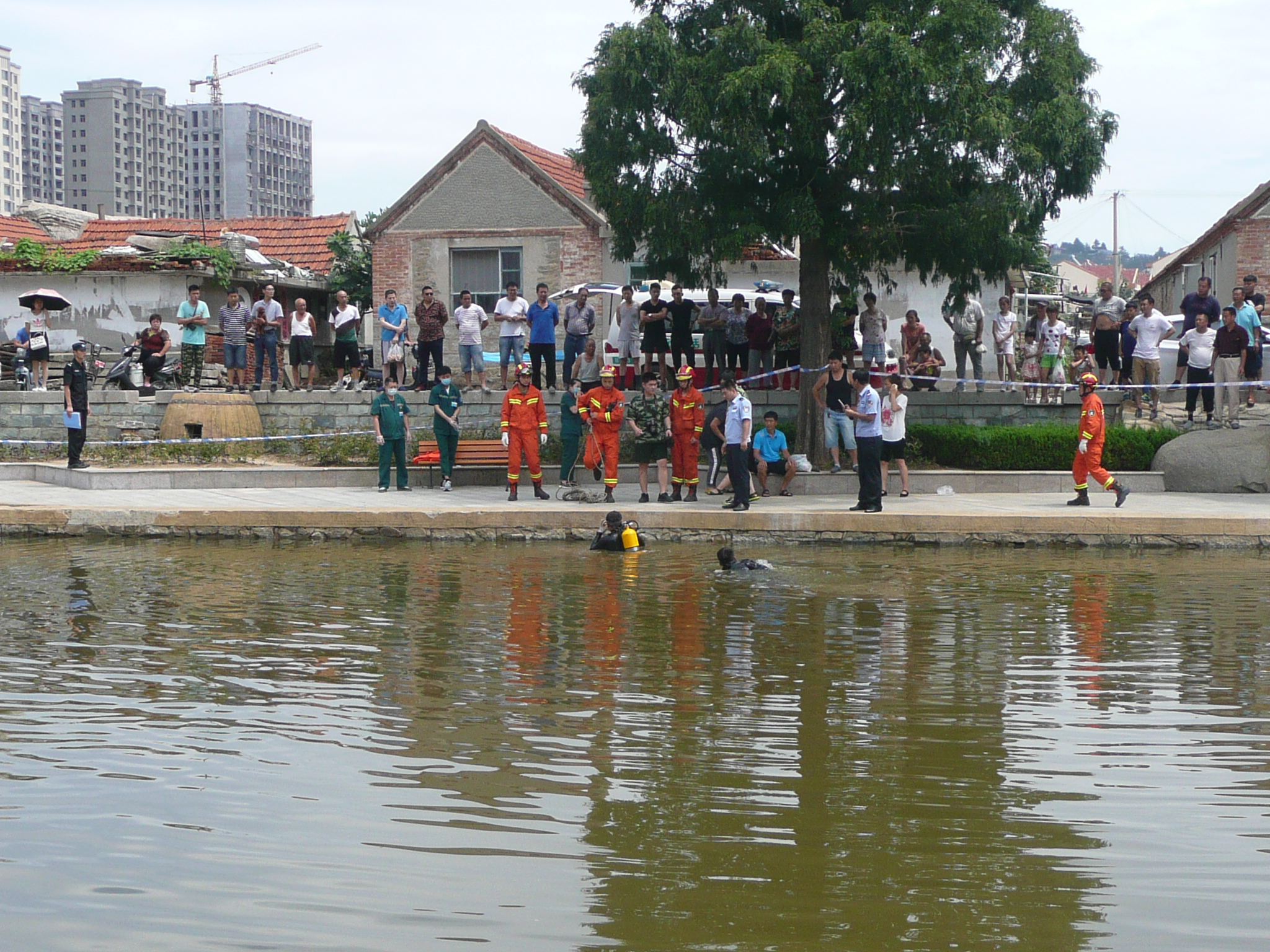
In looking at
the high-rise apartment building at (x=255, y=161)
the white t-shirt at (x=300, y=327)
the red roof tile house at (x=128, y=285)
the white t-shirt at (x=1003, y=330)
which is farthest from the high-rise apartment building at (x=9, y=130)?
the white t-shirt at (x=1003, y=330)

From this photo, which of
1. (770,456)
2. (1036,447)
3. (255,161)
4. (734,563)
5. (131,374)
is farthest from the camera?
Result: (255,161)

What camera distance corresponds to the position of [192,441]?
20.1 metres

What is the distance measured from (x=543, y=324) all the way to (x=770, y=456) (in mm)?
4933

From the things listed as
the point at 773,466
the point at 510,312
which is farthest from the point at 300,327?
the point at 773,466

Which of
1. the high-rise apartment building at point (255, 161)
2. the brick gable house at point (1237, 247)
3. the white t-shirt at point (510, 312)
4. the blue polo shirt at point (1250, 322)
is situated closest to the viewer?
the blue polo shirt at point (1250, 322)

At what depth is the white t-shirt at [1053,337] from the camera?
2058cm

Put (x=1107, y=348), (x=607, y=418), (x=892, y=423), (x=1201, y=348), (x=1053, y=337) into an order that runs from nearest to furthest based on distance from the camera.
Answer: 1. (x=607, y=418)
2. (x=892, y=423)
3. (x=1201, y=348)
4. (x=1053, y=337)
5. (x=1107, y=348)

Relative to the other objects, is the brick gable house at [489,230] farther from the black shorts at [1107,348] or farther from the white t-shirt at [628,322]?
the black shorts at [1107,348]

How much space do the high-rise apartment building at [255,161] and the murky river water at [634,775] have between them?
12358 centimetres

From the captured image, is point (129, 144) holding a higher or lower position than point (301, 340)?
higher

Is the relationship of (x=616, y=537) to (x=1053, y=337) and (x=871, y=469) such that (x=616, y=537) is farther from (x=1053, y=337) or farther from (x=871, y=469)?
(x=1053, y=337)

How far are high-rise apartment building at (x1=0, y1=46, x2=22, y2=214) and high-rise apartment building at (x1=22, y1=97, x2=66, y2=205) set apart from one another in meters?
1.97

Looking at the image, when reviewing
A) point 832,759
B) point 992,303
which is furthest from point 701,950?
point 992,303

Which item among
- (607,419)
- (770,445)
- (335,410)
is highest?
(335,410)
